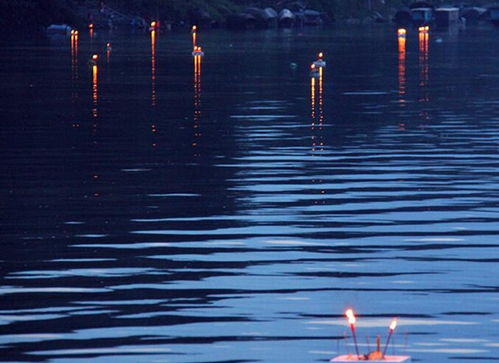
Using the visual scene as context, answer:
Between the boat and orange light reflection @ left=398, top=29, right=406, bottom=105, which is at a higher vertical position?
the boat

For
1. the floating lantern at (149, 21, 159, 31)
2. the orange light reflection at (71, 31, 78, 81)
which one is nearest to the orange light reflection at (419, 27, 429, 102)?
the orange light reflection at (71, 31, 78, 81)

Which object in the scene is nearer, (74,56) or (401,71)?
(401,71)

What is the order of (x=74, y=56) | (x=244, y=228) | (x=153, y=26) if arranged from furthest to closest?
1. (x=153, y=26)
2. (x=74, y=56)
3. (x=244, y=228)

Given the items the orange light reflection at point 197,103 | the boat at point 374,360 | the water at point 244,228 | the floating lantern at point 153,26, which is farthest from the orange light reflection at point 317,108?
the floating lantern at point 153,26

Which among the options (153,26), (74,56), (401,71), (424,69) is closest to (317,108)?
(401,71)

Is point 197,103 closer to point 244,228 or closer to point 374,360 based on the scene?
point 244,228

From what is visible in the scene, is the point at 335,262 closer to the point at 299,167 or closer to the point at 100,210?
Answer: the point at 100,210

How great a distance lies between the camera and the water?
688 inches

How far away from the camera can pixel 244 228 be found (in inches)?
1006

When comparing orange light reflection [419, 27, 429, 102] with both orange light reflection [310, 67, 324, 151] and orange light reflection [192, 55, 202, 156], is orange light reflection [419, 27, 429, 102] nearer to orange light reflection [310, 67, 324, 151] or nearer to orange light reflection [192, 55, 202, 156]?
orange light reflection [310, 67, 324, 151]

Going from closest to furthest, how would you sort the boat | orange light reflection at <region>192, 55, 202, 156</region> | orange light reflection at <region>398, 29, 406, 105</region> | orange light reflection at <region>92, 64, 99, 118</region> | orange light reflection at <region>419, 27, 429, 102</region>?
the boat
orange light reflection at <region>192, 55, 202, 156</region>
orange light reflection at <region>92, 64, 99, 118</region>
orange light reflection at <region>398, 29, 406, 105</region>
orange light reflection at <region>419, 27, 429, 102</region>

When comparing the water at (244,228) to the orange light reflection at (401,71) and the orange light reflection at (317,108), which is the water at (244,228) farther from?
the orange light reflection at (401,71)

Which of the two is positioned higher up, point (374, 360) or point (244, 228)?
point (374, 360)

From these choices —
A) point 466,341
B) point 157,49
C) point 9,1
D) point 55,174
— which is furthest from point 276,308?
point 9,1
